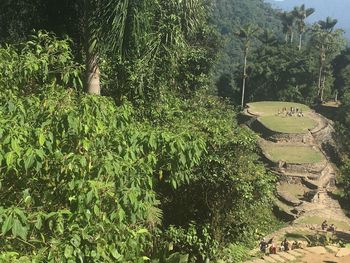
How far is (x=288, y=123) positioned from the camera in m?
33.8

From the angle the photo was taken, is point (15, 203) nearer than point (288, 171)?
Yes

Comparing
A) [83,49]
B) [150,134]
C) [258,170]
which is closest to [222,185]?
[258,170]

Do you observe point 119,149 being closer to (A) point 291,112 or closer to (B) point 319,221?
(B) point 319,221

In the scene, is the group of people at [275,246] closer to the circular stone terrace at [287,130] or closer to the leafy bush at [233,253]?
the leafy bush at [233,253]

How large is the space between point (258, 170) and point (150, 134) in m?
3.36

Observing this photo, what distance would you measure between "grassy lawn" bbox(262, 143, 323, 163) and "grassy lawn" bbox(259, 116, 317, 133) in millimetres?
1498

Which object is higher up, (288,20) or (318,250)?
(288,20)

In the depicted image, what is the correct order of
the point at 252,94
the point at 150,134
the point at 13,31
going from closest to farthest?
the point at 150,134
the point at 13,31
the point at 252,94

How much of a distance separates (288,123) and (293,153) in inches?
196

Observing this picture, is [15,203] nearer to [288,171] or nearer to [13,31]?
[13,31]

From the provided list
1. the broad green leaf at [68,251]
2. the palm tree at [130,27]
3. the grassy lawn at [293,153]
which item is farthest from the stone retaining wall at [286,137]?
the broad green leaf at [68,251]

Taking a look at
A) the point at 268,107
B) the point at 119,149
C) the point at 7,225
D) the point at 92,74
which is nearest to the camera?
the point at 7,225

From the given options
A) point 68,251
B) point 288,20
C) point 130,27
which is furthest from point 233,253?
point 288,20

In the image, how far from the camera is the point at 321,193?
25906 mm
